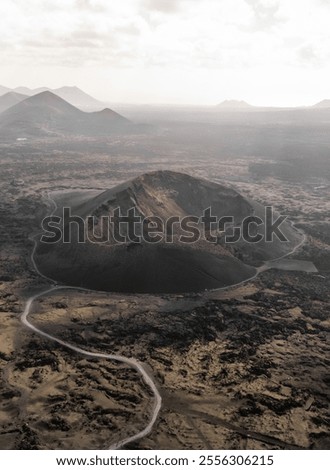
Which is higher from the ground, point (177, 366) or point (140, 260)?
point (140, 260)

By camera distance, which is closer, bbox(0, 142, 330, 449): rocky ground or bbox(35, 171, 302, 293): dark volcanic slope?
bbox(0, 142, 330, 449): rocky ground

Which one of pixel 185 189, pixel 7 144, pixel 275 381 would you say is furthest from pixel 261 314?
pixel 7 144

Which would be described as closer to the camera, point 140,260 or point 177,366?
point 177,366

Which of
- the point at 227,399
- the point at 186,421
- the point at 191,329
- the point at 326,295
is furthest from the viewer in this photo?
the point at 326,295

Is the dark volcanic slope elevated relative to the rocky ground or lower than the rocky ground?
elevated

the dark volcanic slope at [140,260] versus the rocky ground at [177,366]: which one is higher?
the dark volcanic slope at [140,260]

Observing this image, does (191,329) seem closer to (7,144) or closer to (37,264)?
(37,264)

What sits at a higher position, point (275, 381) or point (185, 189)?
point (185, 189)

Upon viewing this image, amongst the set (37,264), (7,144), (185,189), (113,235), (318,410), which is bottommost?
(318,410)
